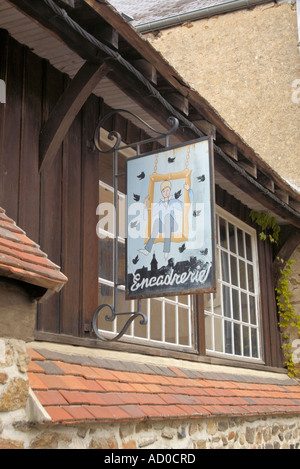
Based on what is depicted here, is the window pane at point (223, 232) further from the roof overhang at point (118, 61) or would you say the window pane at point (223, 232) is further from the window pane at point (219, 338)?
the roof overhang at point (118, 61)

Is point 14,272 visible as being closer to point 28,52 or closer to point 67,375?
point 67,375

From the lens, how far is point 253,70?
989 cm

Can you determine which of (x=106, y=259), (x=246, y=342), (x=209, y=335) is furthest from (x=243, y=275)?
(x=106, y=259)

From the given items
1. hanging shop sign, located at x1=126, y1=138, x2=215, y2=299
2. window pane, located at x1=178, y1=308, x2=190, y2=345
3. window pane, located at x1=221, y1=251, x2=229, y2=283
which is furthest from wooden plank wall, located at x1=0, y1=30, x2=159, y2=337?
window pane, located at x1=221, y1=251, x2=229, y2=283

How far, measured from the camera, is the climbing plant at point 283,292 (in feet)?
27.3

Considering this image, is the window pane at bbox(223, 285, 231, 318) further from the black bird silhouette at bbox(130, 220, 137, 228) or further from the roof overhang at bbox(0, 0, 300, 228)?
the black bird silhouette at bbox(130, 220, 137, 228)

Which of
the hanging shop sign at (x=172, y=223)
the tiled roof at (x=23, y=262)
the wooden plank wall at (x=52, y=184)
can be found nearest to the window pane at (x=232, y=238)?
the wooden plank wall at (x=52, y=184)

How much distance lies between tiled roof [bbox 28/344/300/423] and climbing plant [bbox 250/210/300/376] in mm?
1494

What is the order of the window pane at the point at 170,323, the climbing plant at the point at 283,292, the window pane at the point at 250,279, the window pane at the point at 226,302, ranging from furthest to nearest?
the climbing plant at the point at 283,292
the window pane at the point at 250,279
the window pane at the point at 226,302
the window pane at the point at 170,323

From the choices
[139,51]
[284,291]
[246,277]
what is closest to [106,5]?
[139,51]

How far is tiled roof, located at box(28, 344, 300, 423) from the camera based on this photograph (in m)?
3.77

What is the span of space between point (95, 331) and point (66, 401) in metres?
1.01

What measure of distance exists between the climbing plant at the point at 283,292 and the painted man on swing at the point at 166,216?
3773 mm

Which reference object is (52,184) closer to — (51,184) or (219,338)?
(51,184)
